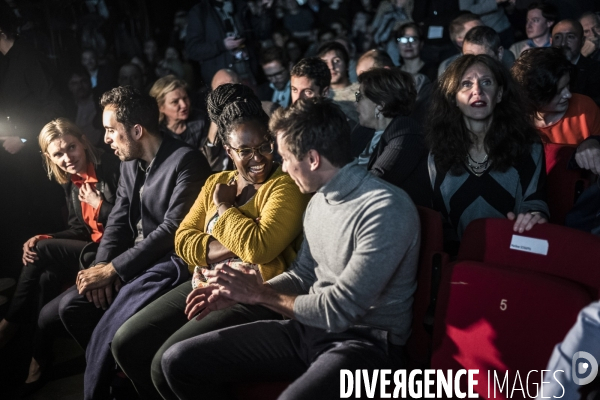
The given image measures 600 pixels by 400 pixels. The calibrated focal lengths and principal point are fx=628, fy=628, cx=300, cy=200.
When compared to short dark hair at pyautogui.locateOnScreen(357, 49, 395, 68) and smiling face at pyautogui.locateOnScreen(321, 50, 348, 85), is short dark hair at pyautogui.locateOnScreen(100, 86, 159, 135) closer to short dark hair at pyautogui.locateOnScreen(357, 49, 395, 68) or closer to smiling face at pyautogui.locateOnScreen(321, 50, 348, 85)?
short dark hair at pyautogui.locateOnScreen(357, 49, 395, 68)

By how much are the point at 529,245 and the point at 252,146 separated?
42.2 inches

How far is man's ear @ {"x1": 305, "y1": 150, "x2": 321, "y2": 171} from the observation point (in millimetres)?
1958

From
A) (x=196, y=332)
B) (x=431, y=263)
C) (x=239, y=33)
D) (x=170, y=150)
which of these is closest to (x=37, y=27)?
(x=239, y=33)

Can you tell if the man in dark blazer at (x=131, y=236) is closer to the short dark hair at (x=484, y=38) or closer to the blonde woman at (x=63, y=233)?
the blonde woman at (x=63, y=233)

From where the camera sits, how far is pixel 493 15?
17.4 ft

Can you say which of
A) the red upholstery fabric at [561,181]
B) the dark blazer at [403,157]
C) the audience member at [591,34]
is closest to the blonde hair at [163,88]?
the dark blazer at [403,157]

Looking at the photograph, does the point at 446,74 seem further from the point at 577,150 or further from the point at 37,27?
the point at 37,27

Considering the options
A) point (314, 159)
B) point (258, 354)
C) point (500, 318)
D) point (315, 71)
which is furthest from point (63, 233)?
point (500, 318)

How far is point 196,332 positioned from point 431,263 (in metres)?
0.84

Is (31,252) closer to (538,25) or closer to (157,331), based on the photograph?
(157,331)

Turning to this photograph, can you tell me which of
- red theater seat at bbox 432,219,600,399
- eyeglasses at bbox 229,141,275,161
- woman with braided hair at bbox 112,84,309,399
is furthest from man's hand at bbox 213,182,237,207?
red theater seat at bbox 432,219,600,399

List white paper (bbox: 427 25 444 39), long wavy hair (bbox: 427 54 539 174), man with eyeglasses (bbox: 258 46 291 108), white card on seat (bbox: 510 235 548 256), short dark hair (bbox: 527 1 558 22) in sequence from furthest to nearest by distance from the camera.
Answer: white paper (bbox: 427 25 444 39) < man with eyeglasses (bbox: 258 46 291 108) < short dark hair (bbox: 527 1 558 22) < long wavy hair (bbox: 427 54 539 174) < white card on seat (bbox: 510 235 548 256)

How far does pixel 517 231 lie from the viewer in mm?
1843

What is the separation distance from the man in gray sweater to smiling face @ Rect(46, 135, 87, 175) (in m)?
1.54
